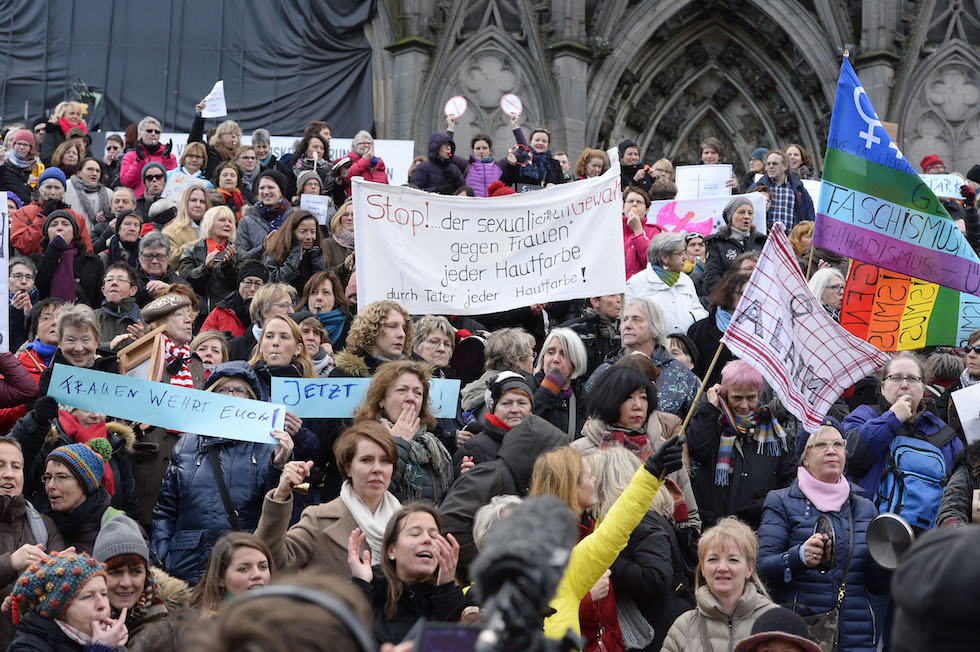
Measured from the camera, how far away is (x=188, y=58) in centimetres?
1972

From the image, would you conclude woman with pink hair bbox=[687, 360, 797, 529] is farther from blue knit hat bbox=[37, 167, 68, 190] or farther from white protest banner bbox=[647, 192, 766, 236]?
blue knit hat bbox=[37, 167, 68, 190]

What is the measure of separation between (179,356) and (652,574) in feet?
10.4

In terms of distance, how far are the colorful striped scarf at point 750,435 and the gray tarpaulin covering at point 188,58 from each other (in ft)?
43.3

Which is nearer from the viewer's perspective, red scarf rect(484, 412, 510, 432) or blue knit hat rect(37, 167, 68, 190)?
red scarf rect(484, 412, 510, 432)

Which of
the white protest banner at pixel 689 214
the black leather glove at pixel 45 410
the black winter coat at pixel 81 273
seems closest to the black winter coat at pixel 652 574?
the black leather glove at pixel 45 410

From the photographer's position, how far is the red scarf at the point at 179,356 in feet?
23.7

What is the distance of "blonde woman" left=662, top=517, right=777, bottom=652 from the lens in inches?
212

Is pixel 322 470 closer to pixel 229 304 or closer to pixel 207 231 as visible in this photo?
Answer: pixel 229 304

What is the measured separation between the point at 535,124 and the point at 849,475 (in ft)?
40.6

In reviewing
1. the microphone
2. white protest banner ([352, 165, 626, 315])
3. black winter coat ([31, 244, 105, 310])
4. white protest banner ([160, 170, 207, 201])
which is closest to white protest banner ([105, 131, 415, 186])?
white protest banner ([160, 170, 207, 201])

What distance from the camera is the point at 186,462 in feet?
20.3

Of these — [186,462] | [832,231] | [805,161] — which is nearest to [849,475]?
[832,231]

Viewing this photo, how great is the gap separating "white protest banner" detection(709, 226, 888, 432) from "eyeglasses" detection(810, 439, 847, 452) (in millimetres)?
157

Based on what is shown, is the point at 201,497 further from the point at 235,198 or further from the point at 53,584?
the point at 235,198
